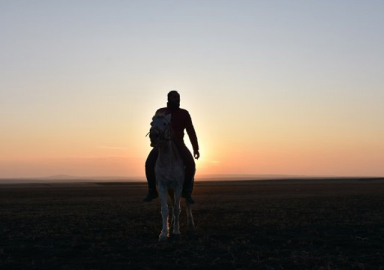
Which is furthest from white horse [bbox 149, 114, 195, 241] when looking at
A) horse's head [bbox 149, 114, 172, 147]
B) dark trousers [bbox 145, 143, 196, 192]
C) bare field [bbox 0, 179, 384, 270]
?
bare field [bbox 0, 179, 384, 270]

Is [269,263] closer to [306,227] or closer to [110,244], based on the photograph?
[110,244]

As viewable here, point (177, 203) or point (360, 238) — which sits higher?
point (177, 203)

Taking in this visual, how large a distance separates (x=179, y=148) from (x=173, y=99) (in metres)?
1.34

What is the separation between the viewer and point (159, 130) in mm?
11406

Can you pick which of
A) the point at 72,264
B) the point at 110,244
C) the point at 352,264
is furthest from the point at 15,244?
the point at 352,264

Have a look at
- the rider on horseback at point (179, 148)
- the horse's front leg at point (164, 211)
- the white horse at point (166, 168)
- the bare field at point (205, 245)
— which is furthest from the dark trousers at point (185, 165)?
the bare field at point (205, 245)

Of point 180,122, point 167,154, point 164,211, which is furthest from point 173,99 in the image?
point 164,211

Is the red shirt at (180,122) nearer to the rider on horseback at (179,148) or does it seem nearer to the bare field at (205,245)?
the rider on horseback at (179,148)

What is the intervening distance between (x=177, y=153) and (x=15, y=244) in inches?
170

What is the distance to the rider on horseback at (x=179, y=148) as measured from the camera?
12.7 metres

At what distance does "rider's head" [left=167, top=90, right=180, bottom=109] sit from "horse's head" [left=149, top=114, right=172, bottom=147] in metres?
1.22

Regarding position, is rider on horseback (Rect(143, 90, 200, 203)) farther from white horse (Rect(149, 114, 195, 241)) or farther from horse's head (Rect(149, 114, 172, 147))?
horse's head (Rect(149, 114, 172, 147))

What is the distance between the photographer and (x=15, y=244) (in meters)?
11.7

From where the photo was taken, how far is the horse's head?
1130cm
